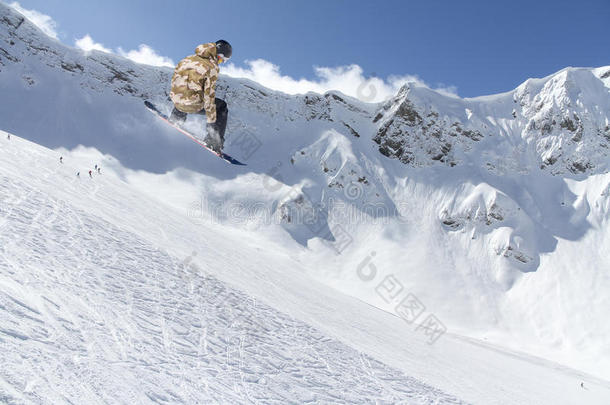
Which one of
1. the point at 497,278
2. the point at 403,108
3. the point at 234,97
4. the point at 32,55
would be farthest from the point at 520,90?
the point at 32,55

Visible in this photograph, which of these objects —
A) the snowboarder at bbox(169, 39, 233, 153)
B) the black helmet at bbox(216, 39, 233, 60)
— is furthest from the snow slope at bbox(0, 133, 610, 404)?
the black helmet at bbox(216, 39, 233, 60)

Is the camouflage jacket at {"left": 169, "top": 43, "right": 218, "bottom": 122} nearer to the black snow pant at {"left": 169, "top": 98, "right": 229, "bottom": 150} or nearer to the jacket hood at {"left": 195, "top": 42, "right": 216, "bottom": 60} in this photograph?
the jacket hood at {"left": 195, "top": 42, "right": 216, "bottom": 60}

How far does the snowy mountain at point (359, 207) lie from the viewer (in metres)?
11.4

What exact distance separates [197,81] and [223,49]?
79 centimetres

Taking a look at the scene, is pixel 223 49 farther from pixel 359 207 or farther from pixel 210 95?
pixel 359 207

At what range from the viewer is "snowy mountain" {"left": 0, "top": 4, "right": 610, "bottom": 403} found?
11367 mm

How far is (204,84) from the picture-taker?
6.46 m

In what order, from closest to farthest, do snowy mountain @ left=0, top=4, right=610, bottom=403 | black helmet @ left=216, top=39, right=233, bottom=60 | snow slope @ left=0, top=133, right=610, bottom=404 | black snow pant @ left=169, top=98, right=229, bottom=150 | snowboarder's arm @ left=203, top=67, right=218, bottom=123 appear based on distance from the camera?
1. snow slope @ left=0, top=133, right=610, bottom=404
2. black helmet @ left=216, top=39, right=233, bottom=60
3. snowboarder's arm @ left=203, top=67, right=218, bottom=123
4. black snow pant @ left=169, top=98, right=229, bottom=150
5. snowy mountain @ left=0, top=4, right=610, bottom=403

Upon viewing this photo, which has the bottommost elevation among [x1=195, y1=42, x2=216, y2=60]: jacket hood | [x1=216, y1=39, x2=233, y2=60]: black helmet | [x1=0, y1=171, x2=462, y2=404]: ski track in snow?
[x1=0, y1=171, x2=462, y2=404]: ski track in snow

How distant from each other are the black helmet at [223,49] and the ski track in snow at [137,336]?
203 inches

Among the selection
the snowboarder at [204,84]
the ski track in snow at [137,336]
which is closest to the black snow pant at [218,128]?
the snowboarder at [204,84]

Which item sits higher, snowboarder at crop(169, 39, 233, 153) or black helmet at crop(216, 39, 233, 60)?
black helmet at crop(216, 39, 233, 60)

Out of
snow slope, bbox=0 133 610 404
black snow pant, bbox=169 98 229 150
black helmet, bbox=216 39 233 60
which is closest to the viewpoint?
snow slope, bbox=0 133 610 404

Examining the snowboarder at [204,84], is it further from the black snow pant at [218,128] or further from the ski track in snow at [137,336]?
the ski track in snow at [137,336]
